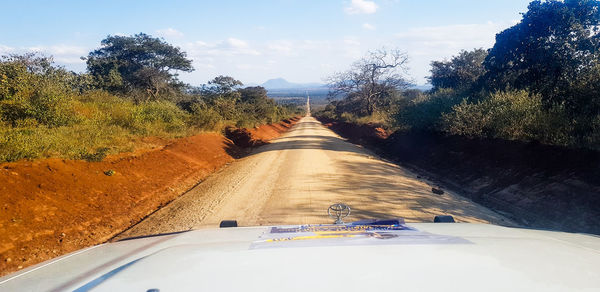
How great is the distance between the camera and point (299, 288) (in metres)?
1.58

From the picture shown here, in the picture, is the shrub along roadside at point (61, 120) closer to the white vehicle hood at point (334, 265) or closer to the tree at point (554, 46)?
the white vehicle hood at point (334, 265)

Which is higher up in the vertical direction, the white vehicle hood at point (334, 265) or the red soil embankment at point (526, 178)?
the white vehicle hood at point (334, 265)

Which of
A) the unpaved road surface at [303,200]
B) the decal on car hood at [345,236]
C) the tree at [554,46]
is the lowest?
the unpaved road surface at [303,200]

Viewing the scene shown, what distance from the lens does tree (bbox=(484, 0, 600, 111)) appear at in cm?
1188

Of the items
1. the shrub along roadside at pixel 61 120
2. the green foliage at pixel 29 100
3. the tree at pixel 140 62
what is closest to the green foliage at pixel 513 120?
the shrub along roadside at pixel 61 120

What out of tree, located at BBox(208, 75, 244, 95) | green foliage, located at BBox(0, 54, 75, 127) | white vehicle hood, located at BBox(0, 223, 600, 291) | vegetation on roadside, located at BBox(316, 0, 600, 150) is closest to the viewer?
white vehicle hood, located at BBox(0, 223, 600, 291)

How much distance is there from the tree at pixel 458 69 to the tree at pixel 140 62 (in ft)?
81.2

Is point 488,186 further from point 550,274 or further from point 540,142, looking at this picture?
point 550,274

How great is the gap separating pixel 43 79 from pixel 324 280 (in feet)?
50.0

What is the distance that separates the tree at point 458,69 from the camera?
2892 centimetres

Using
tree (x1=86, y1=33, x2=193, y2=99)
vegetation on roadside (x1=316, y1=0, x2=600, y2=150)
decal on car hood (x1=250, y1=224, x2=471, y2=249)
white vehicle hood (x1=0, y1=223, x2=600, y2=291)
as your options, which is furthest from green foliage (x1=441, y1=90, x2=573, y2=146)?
tree (x1=86, y1=33, x2=193, y2=99)

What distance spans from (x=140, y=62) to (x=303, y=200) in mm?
36251

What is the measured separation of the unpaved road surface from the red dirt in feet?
1.93

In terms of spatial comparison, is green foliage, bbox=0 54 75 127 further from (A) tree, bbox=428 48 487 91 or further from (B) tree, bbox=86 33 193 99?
(A) tree, bbox=428 48 487 91
